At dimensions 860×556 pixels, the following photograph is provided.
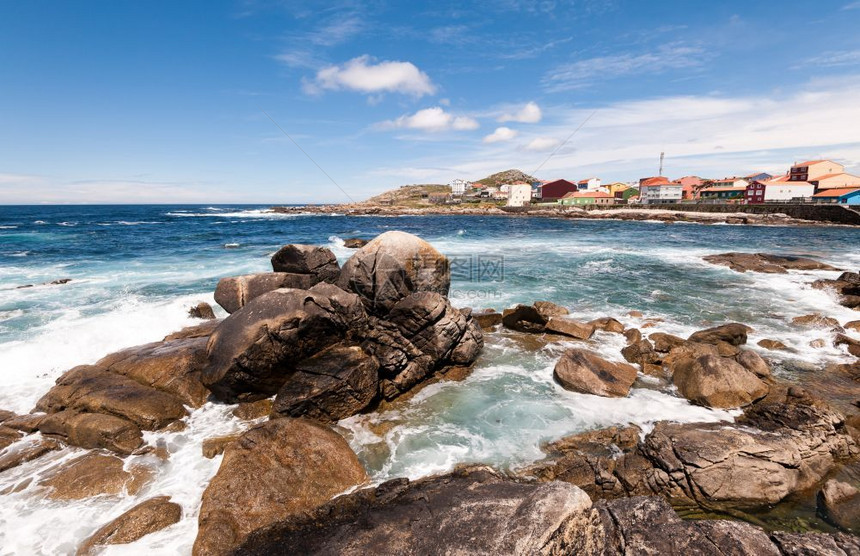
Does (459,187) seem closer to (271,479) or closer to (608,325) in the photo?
(608,325)

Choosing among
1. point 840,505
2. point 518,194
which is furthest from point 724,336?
point 518,194

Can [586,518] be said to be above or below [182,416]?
above

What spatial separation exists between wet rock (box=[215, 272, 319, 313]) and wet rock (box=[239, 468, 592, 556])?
9910mm

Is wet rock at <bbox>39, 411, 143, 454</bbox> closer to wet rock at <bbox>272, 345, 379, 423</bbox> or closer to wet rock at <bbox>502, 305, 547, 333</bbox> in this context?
wet rock at <bbox>272, 345, 379, 423</bbox>

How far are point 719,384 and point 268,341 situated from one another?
12.1m

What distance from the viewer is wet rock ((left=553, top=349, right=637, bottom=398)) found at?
11461mm

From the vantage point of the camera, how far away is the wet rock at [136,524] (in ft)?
21.6

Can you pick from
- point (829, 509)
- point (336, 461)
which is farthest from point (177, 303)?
point (829, 509)

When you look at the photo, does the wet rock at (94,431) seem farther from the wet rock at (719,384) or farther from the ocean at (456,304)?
the wet rock at (719,384)

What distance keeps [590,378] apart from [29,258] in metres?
46.6

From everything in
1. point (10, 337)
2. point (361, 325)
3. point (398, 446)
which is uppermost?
point (361, 325)

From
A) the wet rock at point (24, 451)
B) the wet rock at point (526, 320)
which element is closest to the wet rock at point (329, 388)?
the wet rock at point (24, 451)

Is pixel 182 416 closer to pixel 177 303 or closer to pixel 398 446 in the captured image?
pixel 398 446

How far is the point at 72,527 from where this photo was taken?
22.8 ft
